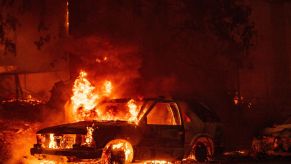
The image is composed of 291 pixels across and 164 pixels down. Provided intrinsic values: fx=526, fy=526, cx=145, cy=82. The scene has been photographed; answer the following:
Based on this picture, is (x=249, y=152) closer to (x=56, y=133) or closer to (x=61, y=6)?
(x=56, y=133)

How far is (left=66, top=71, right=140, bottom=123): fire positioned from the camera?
12.1 m

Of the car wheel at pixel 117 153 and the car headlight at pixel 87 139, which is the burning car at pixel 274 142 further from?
the car headlight at pixel 87 139

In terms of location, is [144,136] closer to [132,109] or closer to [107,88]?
[132,109]

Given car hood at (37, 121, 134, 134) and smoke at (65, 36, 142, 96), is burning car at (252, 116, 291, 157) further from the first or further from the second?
car hood at (37, 121, 134, 134)

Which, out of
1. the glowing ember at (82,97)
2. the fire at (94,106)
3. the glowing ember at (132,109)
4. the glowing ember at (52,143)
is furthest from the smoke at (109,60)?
the glowing ember at (52,143)

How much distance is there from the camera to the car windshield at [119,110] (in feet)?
39.4

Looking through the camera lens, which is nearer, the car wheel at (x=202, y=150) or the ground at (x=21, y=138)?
the car wheel at (x=202, y=150)

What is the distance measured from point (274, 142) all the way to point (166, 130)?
4.09 metres

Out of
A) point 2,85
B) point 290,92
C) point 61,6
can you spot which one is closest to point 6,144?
point 2,85

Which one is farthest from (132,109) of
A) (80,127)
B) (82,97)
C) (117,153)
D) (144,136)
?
(82,97)

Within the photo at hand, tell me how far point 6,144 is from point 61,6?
5667mm

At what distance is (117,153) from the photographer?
1087 centimetres

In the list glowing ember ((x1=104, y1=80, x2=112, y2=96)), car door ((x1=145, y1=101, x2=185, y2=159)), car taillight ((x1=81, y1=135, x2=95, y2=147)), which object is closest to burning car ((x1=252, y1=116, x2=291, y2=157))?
car door ((x1=145, y1=101, x2=185, y2=159))

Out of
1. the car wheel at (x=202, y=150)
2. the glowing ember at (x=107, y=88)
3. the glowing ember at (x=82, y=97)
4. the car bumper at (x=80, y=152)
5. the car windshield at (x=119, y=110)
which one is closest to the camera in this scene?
the car bumper at (x=80, y=152)
